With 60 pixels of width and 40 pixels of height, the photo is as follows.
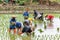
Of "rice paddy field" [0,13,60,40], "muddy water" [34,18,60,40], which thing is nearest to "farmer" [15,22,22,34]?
"rice paddy field" [0,13,60,40]

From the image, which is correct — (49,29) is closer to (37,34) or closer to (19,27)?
(37,34)

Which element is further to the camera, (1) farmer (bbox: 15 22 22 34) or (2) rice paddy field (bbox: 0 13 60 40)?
(1) farmer (bbox: 15 22 22 34)

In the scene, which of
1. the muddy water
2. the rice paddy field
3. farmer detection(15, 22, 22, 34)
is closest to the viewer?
the rice paddy field

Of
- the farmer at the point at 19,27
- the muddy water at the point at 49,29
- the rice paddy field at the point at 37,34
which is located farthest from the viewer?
the muddy water at the point at 49,29

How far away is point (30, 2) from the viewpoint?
859 centimetres

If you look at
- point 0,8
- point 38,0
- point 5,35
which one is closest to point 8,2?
point 0,8

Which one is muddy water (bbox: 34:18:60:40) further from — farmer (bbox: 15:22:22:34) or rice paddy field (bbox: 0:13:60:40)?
farmer (bbox: 15:22:22:34)

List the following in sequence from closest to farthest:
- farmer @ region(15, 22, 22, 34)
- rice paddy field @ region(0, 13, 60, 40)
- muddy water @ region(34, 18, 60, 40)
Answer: rice paddy field @ region(0, 13, 60, 40) → farmer @ region(15, 22, 22, 34) → muddy water @ region(34, 18, 60, 40)

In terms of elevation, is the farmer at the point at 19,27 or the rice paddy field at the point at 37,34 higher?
the farmer at the point at 19,27

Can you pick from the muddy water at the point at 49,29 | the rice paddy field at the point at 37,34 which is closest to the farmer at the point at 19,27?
the rice paddy field at the point at 37,34

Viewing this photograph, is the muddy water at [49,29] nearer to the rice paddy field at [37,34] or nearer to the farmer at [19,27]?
the rice paddy field at [37,34]

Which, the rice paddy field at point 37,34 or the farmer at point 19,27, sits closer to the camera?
the rice paddy field at point 37,34

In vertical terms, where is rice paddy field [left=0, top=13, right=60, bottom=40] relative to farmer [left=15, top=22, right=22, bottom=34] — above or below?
below

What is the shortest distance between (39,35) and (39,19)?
57.5 inches
